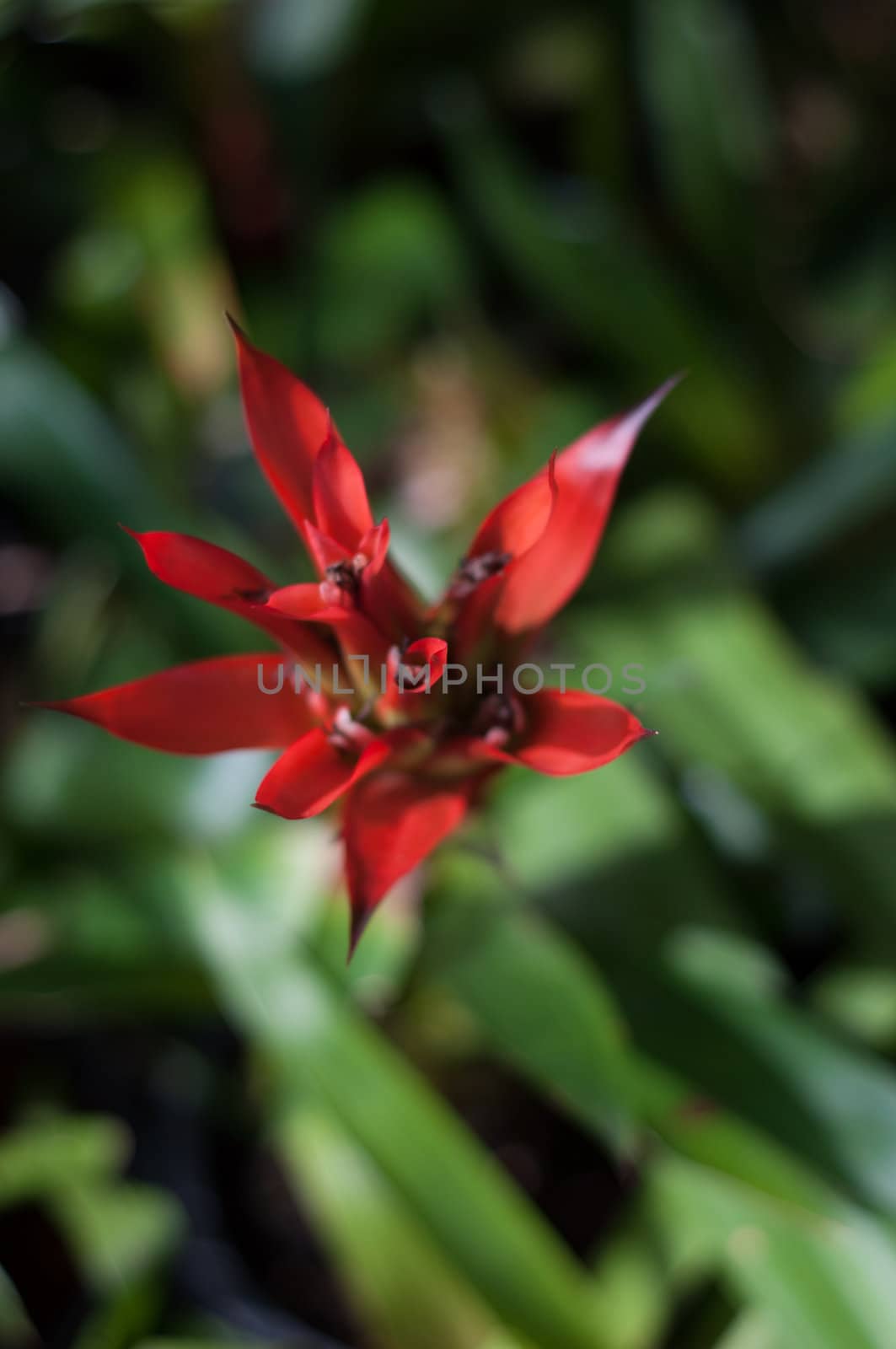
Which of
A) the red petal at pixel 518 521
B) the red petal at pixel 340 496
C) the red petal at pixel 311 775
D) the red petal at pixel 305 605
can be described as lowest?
the red petal at pixel 311 775

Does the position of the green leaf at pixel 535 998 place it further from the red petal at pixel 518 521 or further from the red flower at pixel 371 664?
the red petal at pixel 518 521

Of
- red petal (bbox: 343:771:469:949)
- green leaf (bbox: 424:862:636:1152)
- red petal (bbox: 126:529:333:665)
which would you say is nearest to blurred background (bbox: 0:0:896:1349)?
green leaf (bbox: 424:862:636:1152)

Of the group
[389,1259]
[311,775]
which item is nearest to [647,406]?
[311,775]

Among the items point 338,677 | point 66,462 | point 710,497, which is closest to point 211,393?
point 66,462

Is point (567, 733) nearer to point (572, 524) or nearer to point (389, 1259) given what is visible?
point (572, 524)

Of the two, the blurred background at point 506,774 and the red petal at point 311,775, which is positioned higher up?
the red petal at point 311,775

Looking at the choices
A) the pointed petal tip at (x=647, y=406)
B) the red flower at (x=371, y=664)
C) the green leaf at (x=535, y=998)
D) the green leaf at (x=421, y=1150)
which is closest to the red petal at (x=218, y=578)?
the red flower at (x=371, y=664)
